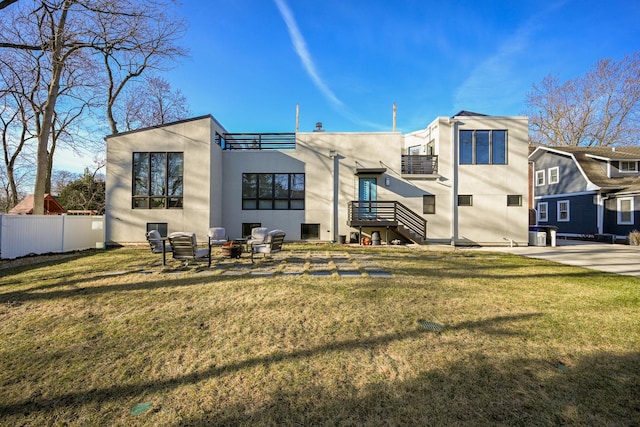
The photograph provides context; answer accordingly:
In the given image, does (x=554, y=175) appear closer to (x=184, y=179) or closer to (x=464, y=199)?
(x=464, y=199)

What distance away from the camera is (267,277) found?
654 cm

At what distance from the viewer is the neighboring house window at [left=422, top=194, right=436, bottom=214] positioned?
14.5 m

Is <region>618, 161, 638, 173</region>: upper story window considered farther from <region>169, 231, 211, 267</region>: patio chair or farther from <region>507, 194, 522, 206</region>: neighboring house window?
<region>169, 231, 211, 267</region>: patio chair

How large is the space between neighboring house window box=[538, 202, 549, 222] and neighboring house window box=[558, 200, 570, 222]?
123 cm

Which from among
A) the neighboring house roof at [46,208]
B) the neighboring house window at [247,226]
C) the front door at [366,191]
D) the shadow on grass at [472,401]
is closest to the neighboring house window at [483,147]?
the front door at [366,191]

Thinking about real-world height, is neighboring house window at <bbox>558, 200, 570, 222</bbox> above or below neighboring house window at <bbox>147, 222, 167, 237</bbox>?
above

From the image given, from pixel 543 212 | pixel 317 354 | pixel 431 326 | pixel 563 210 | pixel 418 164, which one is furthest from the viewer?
pixel 543 212

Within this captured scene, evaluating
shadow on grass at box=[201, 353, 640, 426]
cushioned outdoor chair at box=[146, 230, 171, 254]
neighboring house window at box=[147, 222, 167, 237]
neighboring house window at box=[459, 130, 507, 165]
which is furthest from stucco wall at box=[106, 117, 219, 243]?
neighboring house window at box=[459, 130, 507, 165]

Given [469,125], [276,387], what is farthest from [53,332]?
[469,125]

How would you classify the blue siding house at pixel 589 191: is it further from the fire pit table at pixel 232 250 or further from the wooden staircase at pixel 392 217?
the fire pit table at pixel 232 250

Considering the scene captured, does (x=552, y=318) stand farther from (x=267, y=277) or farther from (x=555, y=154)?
(x=555, y=154)

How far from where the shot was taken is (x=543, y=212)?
22.2 metres

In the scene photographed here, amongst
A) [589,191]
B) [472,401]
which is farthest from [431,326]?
[589,191]

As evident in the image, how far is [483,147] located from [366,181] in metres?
6.40
